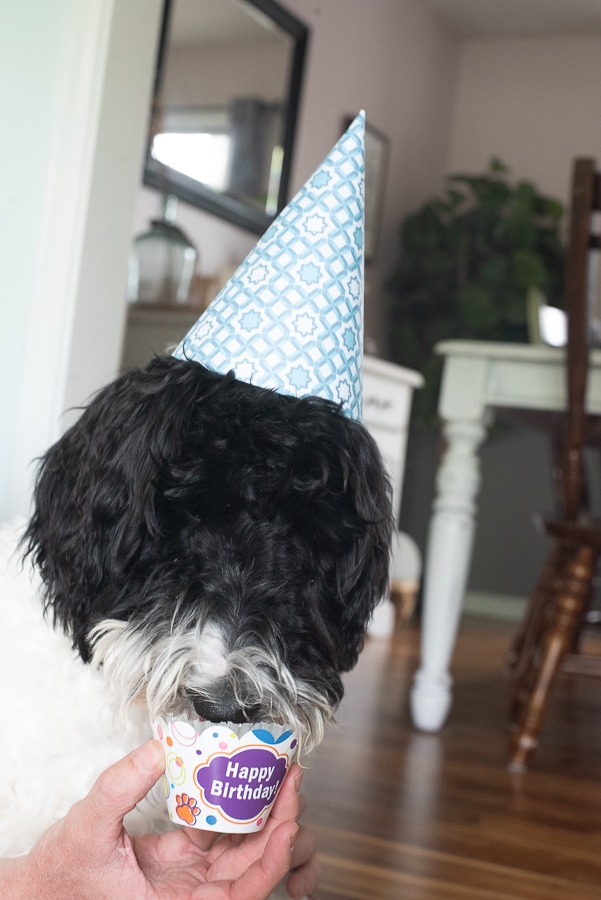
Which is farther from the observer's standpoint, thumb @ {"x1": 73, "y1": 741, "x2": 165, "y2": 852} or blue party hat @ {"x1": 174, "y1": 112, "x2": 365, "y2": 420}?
blue party hat @ {"x1": 174, "y1": 112, "x2": 365, "y2": 420}

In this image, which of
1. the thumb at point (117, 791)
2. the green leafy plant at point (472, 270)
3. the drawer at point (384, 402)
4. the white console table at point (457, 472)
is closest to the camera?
the thumb at point (117, 791)

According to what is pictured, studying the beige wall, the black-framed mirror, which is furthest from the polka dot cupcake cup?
the beige wall

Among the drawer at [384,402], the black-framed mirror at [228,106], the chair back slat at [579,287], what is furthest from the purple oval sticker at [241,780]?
the black-framed mirror at [228,106]

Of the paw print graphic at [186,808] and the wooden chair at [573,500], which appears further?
the wooden chair at [573,500]

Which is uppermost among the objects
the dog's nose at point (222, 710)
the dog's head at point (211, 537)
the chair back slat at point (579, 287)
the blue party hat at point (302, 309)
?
the chair back slat at point (579, 287)

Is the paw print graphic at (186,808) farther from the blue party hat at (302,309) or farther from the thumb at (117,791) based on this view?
the blue party hat at (302,309)

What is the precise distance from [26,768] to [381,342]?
4.56 metres

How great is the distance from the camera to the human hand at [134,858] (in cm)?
77

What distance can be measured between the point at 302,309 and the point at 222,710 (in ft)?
1.50

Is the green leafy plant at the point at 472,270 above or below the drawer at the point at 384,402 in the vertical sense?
above

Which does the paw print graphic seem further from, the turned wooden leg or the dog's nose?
the turned wooden leg

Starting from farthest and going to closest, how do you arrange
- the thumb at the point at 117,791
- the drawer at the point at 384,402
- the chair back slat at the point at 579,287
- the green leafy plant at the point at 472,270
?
the green leafy plant at the point at 472,270 < the drawer at the point at 384,402 < the chair back slat at the point at 579,287 < the thumb at the point at 117,791

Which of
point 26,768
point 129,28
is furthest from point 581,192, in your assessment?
point 26,768

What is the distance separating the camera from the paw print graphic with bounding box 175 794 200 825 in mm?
816
